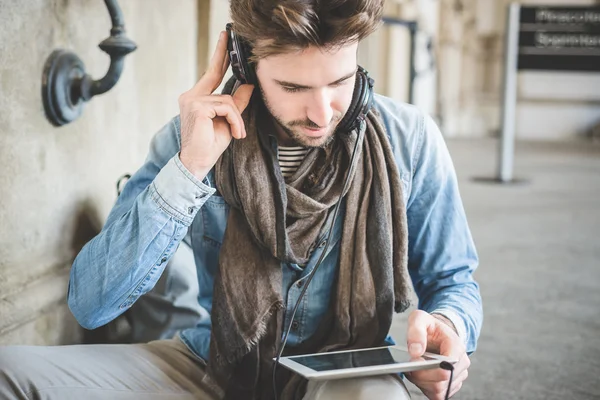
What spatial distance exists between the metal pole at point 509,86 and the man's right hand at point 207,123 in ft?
22.3

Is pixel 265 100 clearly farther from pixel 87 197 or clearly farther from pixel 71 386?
pixel 87 197

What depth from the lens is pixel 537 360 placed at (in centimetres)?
311

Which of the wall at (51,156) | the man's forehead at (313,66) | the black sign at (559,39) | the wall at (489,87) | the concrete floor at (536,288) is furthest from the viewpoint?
the wall at (489,87)

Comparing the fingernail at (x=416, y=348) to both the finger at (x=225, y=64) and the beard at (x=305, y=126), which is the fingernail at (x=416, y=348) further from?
the finger at (x=225, y=64)

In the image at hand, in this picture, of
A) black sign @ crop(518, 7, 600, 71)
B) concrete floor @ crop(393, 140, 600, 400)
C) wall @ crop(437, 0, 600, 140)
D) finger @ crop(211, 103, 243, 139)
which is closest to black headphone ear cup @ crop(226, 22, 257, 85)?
finger @ crop(211, 103, 243, 139)

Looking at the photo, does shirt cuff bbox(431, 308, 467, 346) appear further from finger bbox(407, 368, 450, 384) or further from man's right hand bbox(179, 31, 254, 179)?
man's right hand bbox(179, 31, 254, 179)

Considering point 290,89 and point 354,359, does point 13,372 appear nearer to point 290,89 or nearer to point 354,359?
point 354,359

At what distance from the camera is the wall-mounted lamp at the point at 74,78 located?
7.72ft

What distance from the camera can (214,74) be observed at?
6.25 ft

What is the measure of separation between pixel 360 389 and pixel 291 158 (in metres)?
0.65

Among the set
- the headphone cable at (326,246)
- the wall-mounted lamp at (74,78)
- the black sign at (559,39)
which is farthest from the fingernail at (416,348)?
the black sign at (559,39)

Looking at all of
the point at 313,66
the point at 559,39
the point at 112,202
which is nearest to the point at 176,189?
the point at 313,66

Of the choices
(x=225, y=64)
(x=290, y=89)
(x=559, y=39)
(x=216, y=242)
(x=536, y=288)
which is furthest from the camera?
(x=559, y=39)

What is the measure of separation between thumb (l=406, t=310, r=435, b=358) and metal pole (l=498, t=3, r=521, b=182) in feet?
22.6
